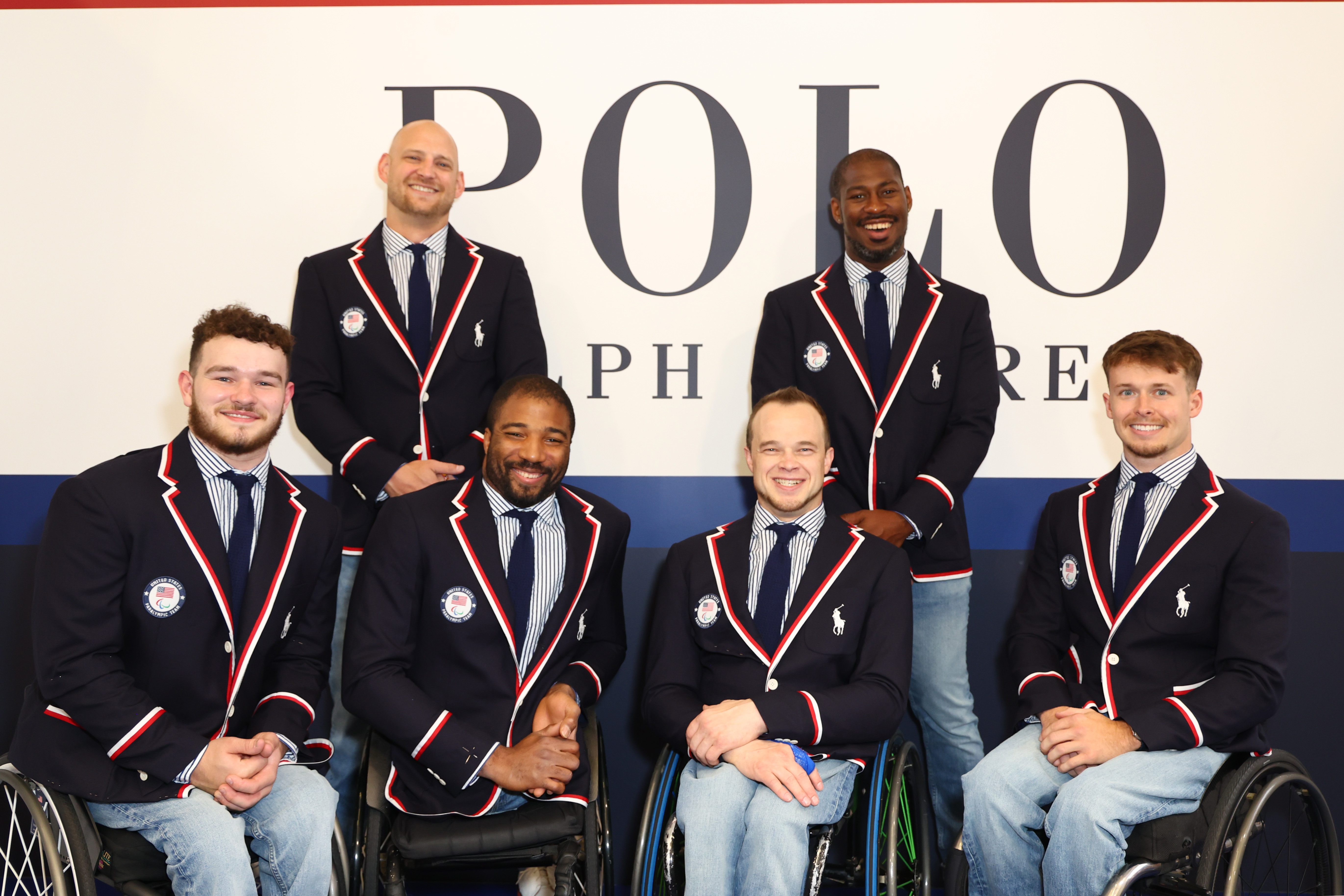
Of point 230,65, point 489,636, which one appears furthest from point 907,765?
point 230,65

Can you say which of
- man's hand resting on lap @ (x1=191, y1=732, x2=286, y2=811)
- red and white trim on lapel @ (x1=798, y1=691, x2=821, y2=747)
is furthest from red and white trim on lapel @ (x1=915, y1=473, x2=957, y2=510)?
man's hand resting on lap @ (x1=191, y1=732, x2=286, y2=811)

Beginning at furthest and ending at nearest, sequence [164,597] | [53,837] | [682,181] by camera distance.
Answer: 1. [682,181]
2. [164,597]
3. [53,837]

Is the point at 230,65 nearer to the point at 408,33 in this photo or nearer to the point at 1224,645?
the point at 408,33

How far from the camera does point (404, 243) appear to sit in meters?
3.40

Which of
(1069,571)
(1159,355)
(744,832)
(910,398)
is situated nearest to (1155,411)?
(1159,355)

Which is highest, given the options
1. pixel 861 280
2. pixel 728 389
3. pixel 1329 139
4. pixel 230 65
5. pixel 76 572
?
pixel 230 65

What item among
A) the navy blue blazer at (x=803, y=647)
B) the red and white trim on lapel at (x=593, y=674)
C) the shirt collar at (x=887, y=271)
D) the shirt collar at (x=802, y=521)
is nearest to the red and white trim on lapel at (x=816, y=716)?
the navy blue blazer at (x=803, y=647)

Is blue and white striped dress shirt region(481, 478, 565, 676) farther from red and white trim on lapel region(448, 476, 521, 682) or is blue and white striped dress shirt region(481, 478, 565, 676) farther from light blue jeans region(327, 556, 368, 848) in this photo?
light blue jeans region(327, 556, 368, 848)

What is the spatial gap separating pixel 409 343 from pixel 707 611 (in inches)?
46.9

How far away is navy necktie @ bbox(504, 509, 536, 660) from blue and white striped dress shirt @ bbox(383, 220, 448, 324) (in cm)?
83

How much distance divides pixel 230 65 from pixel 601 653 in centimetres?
228

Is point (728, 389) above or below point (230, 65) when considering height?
below

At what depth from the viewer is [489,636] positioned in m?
2.77

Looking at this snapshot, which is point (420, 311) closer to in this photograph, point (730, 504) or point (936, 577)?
point (730, 504)
